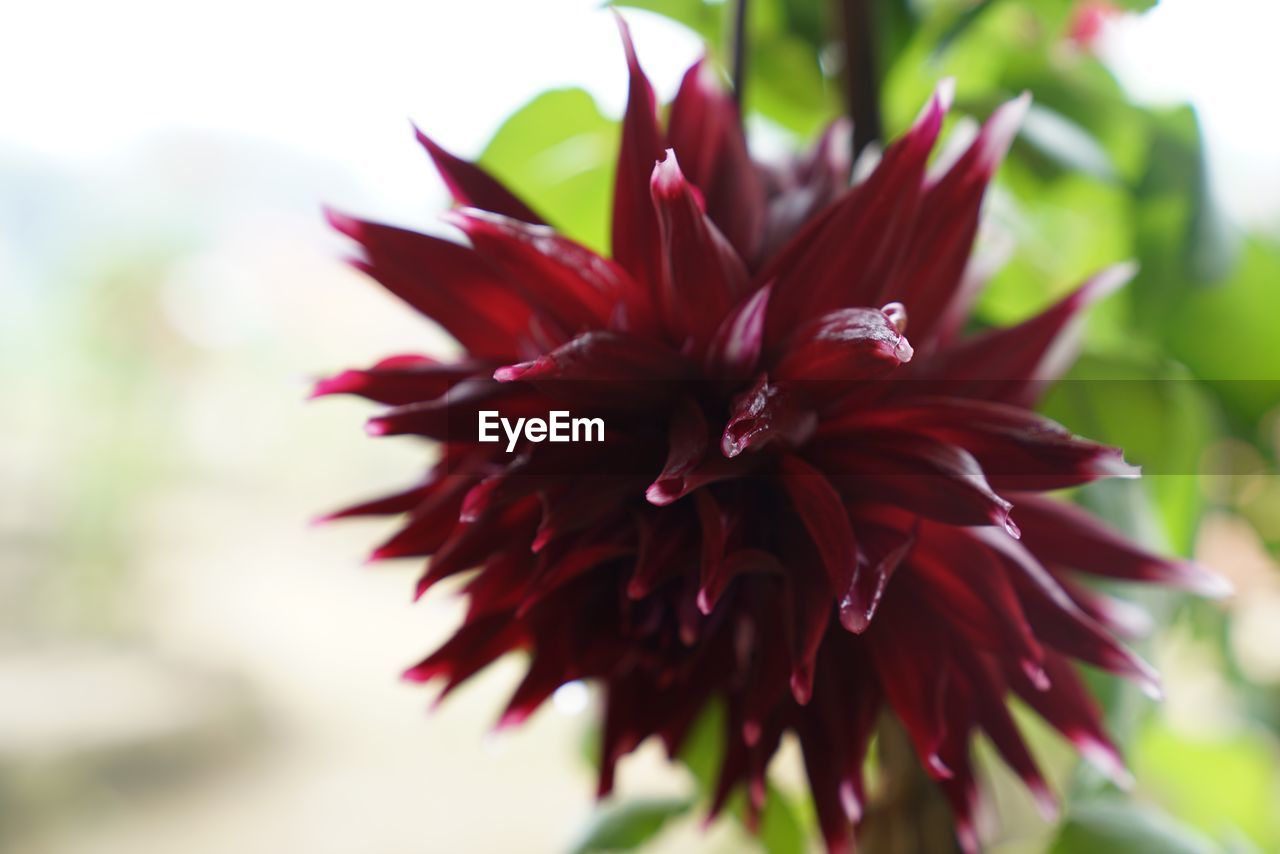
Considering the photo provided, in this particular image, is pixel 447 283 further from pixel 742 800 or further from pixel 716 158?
pixel 742 800

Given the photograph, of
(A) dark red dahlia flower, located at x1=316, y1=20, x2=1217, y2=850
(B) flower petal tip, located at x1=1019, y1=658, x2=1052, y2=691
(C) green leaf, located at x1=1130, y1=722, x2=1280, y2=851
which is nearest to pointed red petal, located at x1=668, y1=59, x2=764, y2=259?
(A) dark red dahlia flower, located at x1=316, y1=20, x2=1217, y2=850

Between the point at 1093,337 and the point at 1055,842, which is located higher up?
the point at 1093,337

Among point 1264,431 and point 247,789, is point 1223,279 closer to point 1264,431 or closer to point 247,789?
point 1264,431

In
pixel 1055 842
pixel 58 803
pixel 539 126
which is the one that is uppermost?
pixel 539 126

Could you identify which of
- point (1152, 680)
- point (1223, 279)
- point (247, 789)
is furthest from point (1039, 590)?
point (247, 789)

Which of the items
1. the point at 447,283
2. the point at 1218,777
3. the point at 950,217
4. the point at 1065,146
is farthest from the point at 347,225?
the point at 1218,777

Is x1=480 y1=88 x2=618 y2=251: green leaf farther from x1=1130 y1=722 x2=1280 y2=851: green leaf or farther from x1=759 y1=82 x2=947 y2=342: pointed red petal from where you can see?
x1=1130 y1=722 x2=1280 y2=851: green leaf

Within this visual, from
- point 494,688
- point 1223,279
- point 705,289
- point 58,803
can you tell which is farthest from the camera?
point 494,688
